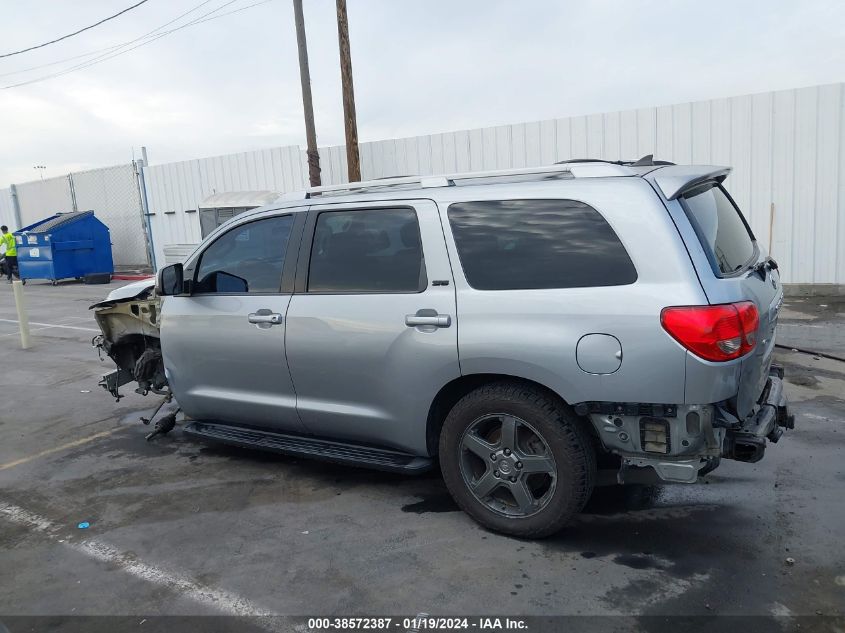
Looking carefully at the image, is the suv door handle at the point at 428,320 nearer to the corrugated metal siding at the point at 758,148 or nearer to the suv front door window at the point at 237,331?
the suv front door window at the point at 237,331

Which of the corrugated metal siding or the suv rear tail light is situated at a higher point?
the corrugated metal siding

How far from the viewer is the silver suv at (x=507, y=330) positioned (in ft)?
10.6

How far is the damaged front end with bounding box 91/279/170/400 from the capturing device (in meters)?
5.75

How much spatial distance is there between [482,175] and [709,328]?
4.93 ft

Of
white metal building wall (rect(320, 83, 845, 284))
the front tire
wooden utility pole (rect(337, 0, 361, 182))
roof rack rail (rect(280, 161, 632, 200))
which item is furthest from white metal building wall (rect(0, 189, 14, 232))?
the front tire

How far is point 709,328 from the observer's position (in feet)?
10.1

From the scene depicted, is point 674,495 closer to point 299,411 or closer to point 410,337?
point 410,337

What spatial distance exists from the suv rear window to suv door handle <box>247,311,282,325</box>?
2.45 meters

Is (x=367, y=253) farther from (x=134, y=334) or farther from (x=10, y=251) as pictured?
(x=10, y=251)

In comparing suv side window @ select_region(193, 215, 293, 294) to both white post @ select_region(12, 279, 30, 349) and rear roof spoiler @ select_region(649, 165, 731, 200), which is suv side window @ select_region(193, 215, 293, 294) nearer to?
rear roof spoiler @ select_region(649, 165, 731, 200)

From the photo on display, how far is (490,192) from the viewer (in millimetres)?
3750

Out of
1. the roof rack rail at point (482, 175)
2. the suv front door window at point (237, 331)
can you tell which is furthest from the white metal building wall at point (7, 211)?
the roof rack rail at point (482, 175)

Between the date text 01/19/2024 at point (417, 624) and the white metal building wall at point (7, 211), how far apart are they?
30553 mm

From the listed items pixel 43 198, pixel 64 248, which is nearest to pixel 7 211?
pixel 43 198
